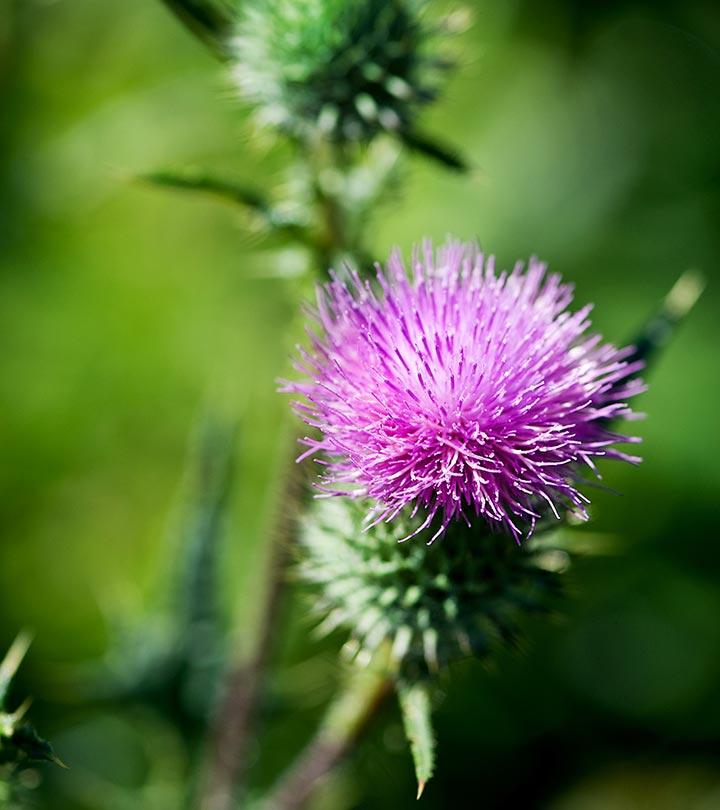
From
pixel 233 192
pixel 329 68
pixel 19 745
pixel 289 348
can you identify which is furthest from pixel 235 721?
pixel 329 68

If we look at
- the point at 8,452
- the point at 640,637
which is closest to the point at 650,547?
the point at 640,637

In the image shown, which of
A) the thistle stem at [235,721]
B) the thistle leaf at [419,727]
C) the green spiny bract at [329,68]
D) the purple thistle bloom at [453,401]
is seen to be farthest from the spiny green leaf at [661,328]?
the thistle stem at [235,721]

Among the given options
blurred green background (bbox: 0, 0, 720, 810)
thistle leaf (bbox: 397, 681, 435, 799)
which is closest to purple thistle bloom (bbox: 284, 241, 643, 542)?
thistle leaf (bbox: 397, 681, 435, 799)

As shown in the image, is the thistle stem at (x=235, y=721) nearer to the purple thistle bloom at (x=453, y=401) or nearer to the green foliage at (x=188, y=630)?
the green foliage at (x=188, y=630)

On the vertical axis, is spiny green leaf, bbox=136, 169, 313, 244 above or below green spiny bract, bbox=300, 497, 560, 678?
above

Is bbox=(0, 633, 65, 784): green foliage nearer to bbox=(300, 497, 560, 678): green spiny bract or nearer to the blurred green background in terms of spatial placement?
bbox=(300, 497, 560, 678): green spiny bract
